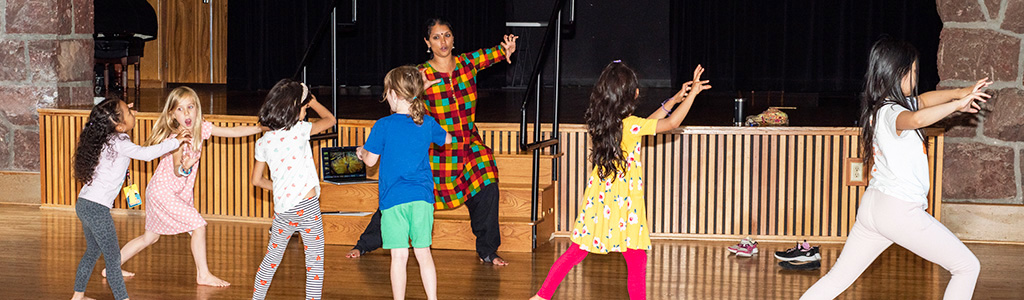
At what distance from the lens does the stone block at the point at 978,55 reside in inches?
221

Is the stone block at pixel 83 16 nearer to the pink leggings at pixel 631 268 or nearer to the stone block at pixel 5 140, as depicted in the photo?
the stone block at pixel 5 140

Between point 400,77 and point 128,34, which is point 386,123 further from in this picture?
point 128,34

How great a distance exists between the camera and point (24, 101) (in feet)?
22.1

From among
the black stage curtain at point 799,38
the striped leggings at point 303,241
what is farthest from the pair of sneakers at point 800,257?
the black stage curtain at point 799,38

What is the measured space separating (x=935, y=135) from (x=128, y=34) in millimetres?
7194

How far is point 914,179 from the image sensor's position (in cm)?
333

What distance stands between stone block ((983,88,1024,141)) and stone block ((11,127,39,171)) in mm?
5843

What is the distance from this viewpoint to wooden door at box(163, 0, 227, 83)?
485 inches

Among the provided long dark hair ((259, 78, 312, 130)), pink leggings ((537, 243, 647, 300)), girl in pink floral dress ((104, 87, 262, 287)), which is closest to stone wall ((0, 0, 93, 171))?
girl in pink floral dress ((104, 87, 262, 287))

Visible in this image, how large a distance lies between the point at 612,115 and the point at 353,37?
845 centimetres

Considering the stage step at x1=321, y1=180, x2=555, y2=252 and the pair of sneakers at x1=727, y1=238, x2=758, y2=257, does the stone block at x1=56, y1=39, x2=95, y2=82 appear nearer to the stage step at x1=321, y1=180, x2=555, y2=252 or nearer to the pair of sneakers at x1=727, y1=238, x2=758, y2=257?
the stage step at x1=321, y1=180, x2=555, y2=252

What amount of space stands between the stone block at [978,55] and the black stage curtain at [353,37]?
6.50 m

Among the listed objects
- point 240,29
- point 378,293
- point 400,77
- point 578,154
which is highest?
point 240,29

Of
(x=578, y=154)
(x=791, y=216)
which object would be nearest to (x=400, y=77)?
(x=578, y=154)
